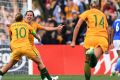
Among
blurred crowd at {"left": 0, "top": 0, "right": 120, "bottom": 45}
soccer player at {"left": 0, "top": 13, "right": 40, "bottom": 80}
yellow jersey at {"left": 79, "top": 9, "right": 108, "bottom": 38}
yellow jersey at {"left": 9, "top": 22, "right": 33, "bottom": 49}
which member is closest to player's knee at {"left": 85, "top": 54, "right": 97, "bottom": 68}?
yellow jersey at {"left": 79, "top": 9, "right": 108, "bottom": 38}

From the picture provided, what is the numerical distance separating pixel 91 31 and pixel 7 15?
8.64 metres

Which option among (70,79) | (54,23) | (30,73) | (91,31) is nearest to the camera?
(91,31)

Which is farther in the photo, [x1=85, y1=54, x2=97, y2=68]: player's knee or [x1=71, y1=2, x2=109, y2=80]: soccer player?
[x1=71, y1=2, x2=109, y2=80]: soccer player

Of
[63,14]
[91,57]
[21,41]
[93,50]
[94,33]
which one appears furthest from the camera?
[63,14]

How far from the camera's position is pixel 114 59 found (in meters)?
23.6

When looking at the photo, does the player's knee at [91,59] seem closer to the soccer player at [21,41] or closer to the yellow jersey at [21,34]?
the soccer player at [21,41]

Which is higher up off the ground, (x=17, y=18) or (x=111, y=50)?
(x=17, y=18)

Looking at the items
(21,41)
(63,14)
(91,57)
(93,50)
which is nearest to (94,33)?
(93,50)

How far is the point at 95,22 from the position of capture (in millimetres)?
15156

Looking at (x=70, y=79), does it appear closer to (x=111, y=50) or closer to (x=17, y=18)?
(x=17, y=18)

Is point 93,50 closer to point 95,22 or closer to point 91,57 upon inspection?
point 91,57

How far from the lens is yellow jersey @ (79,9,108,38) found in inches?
595

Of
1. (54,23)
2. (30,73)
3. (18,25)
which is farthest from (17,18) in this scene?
(54,23)

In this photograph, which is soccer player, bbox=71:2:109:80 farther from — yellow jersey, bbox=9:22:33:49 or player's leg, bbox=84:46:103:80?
yellow jersey, bbox=9:22:33:49
